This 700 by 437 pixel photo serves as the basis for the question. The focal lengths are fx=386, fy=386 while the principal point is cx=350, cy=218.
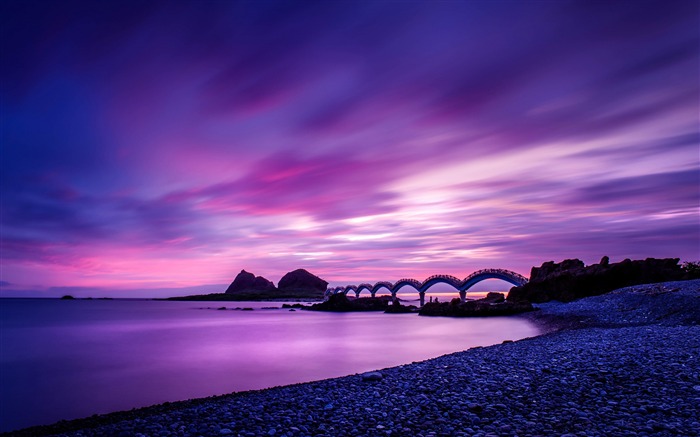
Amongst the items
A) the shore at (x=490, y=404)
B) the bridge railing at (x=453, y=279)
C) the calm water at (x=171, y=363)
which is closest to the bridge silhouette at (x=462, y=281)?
the bridge railing at (x=453, y=279)

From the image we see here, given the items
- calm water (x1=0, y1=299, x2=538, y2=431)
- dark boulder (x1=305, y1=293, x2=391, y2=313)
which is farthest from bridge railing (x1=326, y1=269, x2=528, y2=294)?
calm water (x1=0, y1=299, x2=538, y2=431)

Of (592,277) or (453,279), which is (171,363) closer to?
(592,277)

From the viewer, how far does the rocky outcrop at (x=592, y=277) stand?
2020 inches

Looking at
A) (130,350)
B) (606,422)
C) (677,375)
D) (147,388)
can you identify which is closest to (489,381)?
(606,422)

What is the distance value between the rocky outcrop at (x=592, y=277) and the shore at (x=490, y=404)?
47185mm

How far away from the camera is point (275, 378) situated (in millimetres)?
21625

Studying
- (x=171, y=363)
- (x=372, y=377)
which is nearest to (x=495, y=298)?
(x=171, y=363)

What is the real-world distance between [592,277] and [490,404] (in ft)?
192

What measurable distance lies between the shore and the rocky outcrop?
4718cm

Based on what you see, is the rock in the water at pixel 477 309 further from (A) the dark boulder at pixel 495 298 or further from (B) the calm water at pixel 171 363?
(B) the calm water at pixel 171 363

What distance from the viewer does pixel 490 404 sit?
857 centimetres

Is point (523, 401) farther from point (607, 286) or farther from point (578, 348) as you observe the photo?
point (607, 286)

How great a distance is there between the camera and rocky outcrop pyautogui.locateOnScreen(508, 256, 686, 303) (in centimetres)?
5131

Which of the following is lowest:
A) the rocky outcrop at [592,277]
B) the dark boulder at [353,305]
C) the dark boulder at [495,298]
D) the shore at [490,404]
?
the dark boulder at [353,305]
